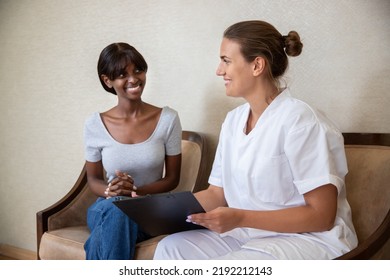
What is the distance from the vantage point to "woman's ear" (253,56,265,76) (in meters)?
1.22

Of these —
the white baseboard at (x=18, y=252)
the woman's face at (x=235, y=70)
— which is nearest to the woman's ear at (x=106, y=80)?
the woman's face at (x=235, y=70)

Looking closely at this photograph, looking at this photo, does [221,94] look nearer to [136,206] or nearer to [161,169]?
[161,169]

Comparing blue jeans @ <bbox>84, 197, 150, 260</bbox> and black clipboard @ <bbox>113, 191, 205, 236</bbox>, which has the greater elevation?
black clipboard @ <bbox>113, 191, 205, 236</bbox>

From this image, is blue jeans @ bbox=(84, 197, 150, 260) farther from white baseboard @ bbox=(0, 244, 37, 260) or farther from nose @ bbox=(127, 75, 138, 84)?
white baseboard @ bbox=(0, 244, 37, 260)

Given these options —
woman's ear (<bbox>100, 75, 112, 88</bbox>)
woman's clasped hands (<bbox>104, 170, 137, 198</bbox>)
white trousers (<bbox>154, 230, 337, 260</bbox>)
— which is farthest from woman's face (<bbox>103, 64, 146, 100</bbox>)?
white trousers (<bbox>154, 230, 337, 260</bbox>)

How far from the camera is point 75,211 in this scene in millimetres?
1694

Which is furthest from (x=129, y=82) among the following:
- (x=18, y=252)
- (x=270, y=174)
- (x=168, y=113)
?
(x=18, y=252)

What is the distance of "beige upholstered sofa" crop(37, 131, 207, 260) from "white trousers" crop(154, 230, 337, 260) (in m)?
0.36

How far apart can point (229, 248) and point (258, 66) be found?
17.8 inches

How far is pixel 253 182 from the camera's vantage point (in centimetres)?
121

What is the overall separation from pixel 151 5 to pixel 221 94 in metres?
0.38
